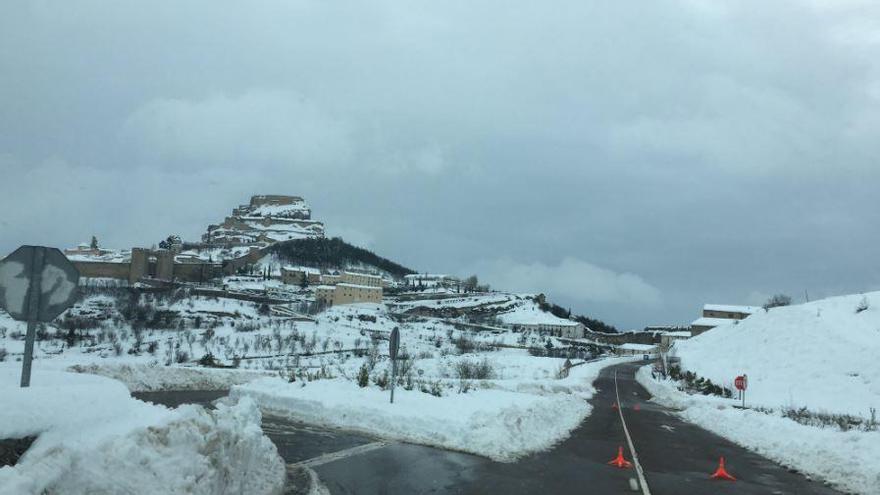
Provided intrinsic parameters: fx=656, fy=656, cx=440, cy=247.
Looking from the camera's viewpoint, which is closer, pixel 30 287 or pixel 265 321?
pixel 30 287

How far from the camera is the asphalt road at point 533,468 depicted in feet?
34.0

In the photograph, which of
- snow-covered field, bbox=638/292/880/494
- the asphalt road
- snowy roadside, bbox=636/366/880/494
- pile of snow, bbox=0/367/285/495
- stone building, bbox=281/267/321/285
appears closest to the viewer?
pile of snow, bbox=0/367/285/495

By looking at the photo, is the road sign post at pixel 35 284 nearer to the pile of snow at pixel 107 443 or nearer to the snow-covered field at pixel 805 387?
the pile of snow at pixel 107 443

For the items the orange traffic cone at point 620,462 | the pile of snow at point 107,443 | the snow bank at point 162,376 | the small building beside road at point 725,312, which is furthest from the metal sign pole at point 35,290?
the small building beside road at point 725,312

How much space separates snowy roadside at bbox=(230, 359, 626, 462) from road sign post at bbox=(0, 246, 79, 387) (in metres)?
8.48

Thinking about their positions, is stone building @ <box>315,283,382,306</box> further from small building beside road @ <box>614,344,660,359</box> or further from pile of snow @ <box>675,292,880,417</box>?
pile of snow @ <box>675,292,880,417</box>

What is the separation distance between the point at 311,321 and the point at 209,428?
100605 millimetres

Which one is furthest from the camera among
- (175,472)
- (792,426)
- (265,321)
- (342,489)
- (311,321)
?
(311,321)

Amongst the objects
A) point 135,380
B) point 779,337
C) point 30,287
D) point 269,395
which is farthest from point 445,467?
point 779,337

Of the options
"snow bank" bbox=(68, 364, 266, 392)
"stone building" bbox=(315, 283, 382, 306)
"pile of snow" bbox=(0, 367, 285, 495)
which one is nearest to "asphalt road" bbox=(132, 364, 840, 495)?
"pile of snow" bbox=(0, 367, 285, 495)

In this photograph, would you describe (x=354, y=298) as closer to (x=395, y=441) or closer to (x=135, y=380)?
(x=135, y=380)

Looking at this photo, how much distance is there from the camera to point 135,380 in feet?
91.8

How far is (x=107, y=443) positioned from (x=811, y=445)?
48.7ft

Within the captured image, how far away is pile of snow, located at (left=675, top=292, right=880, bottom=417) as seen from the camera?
29.2m
